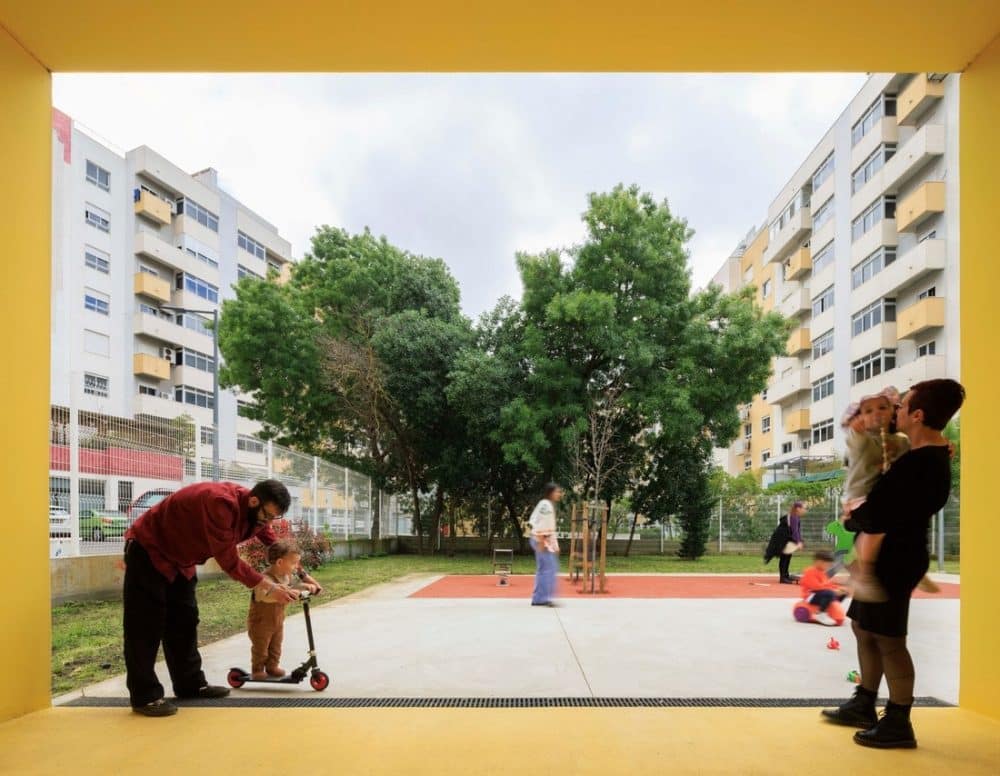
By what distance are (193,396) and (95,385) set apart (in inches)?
255

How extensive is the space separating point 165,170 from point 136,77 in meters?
39.9

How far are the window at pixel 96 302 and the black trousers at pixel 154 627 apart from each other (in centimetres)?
3707

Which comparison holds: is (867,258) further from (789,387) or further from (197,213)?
(197,213)

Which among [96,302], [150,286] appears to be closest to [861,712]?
[96,302]

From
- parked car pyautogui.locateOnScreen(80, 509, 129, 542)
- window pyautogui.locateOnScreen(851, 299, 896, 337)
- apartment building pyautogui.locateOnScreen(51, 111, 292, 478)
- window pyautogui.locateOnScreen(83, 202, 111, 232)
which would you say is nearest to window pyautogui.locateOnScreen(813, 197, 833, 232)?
window pyautogui.locateOnScreen(851, 299, 896, 337)

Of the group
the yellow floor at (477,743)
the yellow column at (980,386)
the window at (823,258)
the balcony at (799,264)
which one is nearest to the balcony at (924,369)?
the window at (823,258)

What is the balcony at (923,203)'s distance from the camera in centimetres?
2756

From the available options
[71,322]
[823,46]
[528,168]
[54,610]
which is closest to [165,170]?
[71,322]

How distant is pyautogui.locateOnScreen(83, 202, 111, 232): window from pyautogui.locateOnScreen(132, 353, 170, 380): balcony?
6.14 meters

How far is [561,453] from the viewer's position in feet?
75.5

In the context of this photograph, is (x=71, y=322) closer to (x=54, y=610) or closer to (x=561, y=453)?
(x=561, y=453)

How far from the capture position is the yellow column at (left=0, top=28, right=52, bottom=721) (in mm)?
4445

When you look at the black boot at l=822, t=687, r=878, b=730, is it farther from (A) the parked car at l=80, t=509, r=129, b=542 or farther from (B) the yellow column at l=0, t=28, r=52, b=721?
(A) the parked car at l=80, t=509, r=129, b=542

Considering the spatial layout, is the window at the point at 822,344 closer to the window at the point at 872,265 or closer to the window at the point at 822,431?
the window at the point at 822,431
